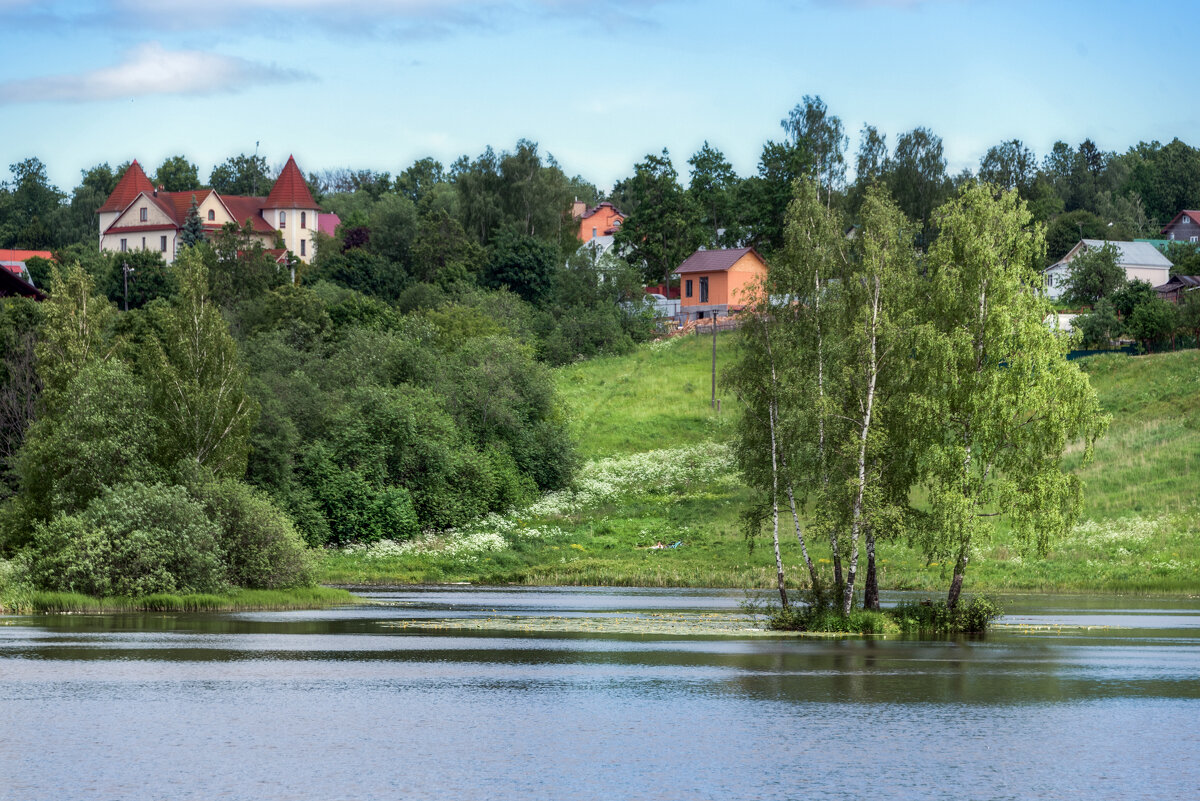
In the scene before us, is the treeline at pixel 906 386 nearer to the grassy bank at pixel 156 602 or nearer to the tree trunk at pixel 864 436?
the tree trunk at pixel 864 436

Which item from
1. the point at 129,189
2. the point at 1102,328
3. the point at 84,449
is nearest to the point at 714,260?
the point at 1102,328

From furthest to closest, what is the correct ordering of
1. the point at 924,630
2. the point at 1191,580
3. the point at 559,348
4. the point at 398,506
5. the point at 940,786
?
1. the point at 559,348
2. the point at 398,506
3. the point at 1191,580
4. the point at 924,630
5. the point at 940,786

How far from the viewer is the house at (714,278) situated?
131 metres

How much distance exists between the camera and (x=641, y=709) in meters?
30.9

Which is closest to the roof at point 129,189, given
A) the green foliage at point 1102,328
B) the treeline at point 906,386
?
the green foliage at point 1102,328

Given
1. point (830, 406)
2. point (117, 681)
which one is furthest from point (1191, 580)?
point (117, 681)

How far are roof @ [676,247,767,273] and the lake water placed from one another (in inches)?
3397

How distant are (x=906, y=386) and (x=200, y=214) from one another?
144m

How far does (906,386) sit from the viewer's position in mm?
46531

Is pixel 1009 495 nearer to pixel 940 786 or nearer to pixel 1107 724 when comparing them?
pixel 1107 724

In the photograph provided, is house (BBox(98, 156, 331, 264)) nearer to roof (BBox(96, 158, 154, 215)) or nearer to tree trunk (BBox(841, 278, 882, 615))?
roof (BBox(96, 158, 154, 215))

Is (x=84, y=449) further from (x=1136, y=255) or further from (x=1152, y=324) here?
(x=1136, y=255)

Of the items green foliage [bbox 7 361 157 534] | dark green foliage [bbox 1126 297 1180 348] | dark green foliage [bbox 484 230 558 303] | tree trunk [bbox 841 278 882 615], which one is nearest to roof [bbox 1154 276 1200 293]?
dark green foliage [bbox 1126 297 1180 348]

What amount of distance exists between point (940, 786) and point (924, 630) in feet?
87.8
